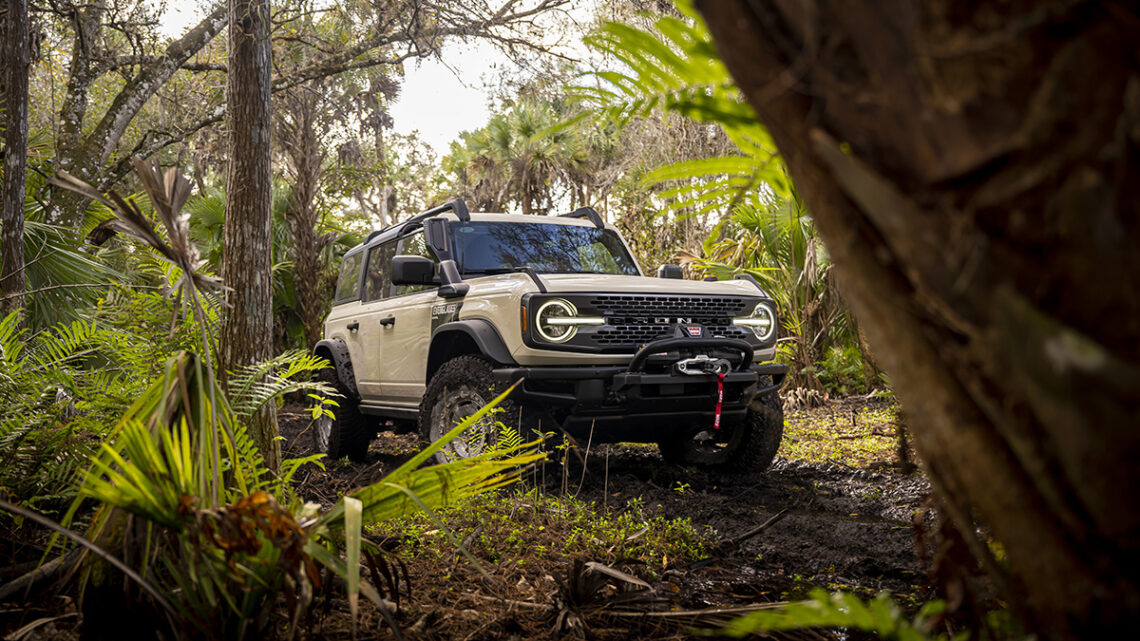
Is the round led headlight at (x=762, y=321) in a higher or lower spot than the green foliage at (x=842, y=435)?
higher

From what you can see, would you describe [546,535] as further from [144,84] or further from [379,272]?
[144,84]

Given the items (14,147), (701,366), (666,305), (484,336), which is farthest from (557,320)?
(14,147)

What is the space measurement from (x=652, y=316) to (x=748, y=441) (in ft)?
4.03

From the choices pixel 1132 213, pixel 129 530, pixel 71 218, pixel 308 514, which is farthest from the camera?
pixel 71 218

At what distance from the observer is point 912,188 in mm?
779

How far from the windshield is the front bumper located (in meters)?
1.29

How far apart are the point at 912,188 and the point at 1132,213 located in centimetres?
18

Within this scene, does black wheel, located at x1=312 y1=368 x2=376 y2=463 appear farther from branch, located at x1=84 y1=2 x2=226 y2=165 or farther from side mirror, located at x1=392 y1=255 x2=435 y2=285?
branch, located at x1=84 y1=2 x2=226 y2=165

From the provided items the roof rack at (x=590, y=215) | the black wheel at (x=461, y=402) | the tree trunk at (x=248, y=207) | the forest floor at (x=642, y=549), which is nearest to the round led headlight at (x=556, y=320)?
the black wheel at (x=461, y=402)

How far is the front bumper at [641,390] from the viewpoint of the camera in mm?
4633

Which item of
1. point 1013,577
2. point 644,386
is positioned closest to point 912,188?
point 1013,577

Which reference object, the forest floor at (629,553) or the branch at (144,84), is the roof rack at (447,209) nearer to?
the forest floor at (629,553)

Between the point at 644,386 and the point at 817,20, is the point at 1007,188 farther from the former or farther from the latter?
the point at 644,386

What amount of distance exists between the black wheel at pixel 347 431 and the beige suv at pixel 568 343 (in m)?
0.06
